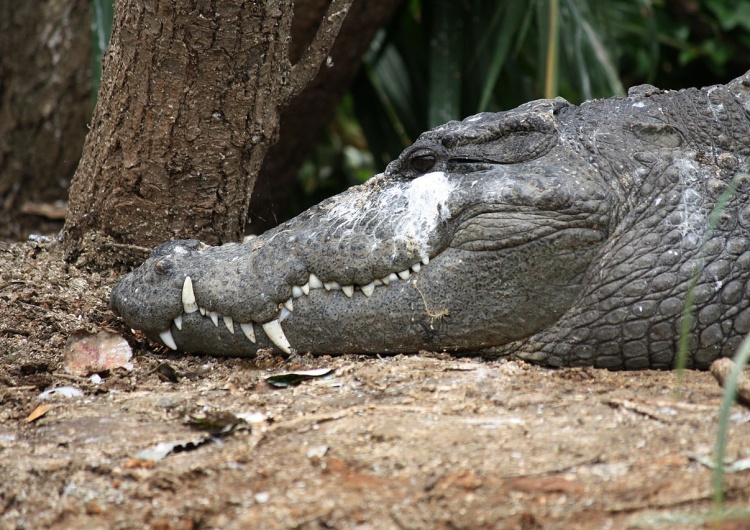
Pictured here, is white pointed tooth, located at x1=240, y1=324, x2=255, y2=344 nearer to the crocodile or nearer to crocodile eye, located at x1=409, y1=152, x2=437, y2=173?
the crocodile

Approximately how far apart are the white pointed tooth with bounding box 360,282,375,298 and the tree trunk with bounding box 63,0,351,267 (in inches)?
34.9

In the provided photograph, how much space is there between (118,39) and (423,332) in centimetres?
157

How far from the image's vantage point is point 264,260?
8.81 ft

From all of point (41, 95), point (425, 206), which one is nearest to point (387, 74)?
point (41, 95)

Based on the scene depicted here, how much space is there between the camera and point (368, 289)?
2.65m

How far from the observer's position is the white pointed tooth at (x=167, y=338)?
2789 millimetres

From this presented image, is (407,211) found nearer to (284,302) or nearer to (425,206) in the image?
(425,206)

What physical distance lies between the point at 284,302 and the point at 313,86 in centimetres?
315

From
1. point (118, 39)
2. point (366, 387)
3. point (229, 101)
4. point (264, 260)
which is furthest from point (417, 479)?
point (118, 39)

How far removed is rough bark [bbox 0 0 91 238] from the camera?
5754mm

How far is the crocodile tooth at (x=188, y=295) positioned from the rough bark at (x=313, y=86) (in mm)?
1843

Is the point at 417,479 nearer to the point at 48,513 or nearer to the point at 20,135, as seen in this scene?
the point at 48,513

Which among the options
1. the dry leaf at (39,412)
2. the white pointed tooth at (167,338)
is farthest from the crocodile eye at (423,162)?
the dry leaf at (39,412)

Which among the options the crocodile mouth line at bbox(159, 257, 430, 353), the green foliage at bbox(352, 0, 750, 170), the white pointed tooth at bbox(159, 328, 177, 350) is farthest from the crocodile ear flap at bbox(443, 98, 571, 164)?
the green foliage at bbox(352, 0, 750, 170)
